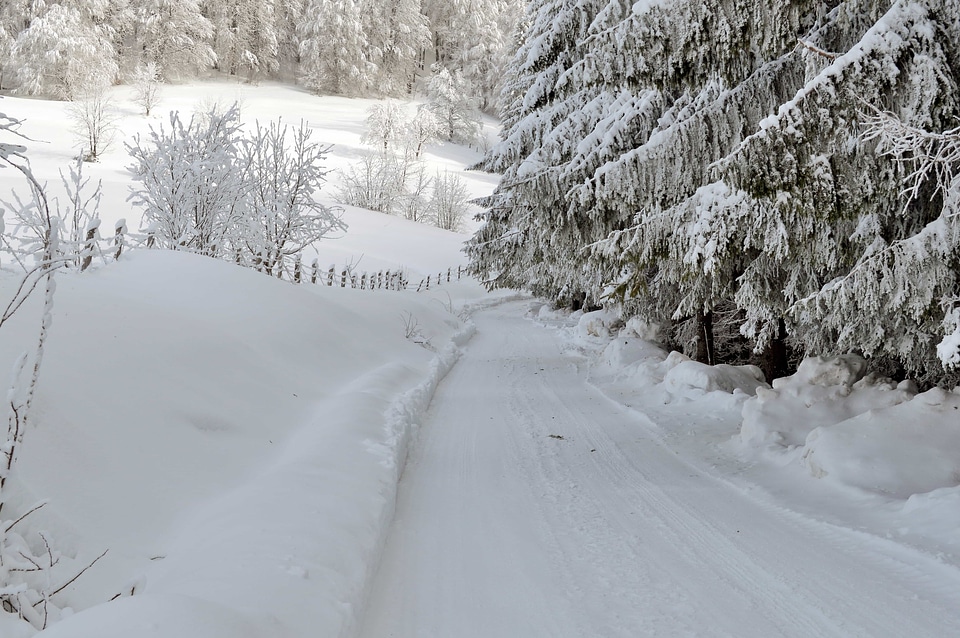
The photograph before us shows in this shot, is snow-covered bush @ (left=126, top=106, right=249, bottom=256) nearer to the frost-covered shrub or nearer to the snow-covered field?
the snow-covered field

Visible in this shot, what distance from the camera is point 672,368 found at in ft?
28.1

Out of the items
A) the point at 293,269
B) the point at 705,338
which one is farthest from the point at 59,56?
the point at 705,338

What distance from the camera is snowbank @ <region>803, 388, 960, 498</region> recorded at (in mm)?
4305

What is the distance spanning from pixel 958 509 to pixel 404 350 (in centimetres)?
849

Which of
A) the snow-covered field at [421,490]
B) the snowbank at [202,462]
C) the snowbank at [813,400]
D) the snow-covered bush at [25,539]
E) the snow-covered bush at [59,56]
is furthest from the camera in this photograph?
the snow-covered bush at [59,56]

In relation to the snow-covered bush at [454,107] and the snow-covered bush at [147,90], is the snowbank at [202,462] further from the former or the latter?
the snow-covered bush at [454,107]

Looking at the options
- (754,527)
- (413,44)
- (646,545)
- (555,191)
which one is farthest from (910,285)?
(413,44)

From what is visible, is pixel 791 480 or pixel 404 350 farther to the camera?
pixel 404 350

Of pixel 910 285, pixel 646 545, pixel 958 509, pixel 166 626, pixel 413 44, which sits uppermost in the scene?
pixel 413 44

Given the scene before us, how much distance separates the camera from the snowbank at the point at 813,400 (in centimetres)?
557

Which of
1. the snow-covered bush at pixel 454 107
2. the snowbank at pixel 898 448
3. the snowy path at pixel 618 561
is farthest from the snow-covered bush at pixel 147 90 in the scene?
the snowbank at pixel 898 448

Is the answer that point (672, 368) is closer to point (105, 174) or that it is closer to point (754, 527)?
point (754, 527)

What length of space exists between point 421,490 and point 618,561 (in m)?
1.81

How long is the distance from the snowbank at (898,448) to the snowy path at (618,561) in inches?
28.6
